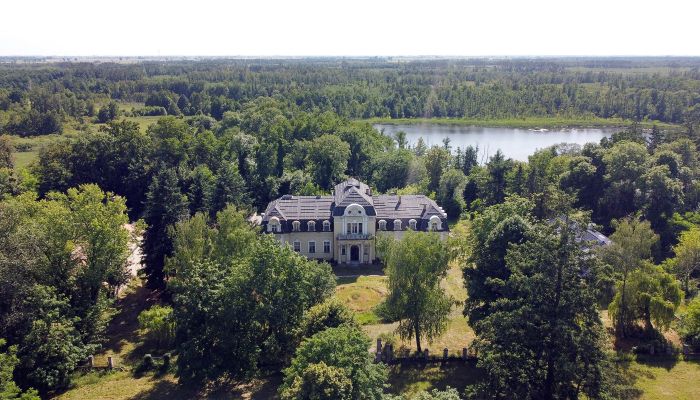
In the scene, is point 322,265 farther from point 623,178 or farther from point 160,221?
point 623,178

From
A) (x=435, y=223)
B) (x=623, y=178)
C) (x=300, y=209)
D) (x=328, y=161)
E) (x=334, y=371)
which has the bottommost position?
(x=435, y=223)

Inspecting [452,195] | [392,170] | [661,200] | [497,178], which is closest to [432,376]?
[661,200]

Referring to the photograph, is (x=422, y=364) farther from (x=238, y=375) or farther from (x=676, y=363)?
(x=676, y=363)

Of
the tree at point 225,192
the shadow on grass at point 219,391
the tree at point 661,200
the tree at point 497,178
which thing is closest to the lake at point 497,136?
the tree at point 497,178

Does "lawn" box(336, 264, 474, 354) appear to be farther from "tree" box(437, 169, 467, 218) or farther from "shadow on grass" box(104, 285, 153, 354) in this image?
"shadow on grass" box(104, 285, 153, 354)

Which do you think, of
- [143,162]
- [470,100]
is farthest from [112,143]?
[470,100]

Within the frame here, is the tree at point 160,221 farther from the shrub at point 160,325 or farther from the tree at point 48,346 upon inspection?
the tree at point 48,346

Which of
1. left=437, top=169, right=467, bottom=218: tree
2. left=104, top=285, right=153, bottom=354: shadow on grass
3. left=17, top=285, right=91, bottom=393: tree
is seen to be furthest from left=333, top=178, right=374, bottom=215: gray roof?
left=17, top=285, right=91, bottom=393: tree
